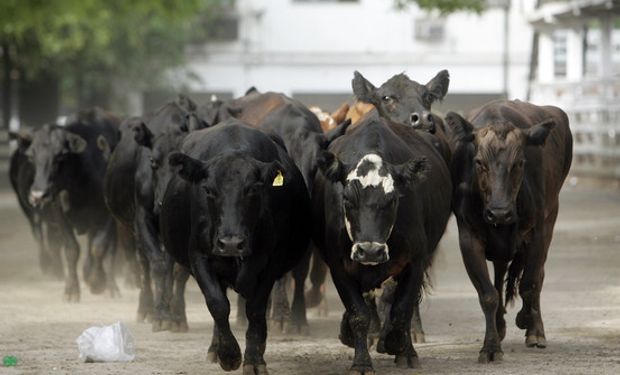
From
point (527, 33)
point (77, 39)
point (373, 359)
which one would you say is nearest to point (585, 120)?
point (77, 39)

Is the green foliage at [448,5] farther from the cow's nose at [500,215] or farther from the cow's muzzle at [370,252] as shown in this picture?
the cow's muzzle at [370,252]

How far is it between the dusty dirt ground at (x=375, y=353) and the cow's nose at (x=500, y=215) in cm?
98

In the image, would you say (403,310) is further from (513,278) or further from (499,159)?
(513,278)

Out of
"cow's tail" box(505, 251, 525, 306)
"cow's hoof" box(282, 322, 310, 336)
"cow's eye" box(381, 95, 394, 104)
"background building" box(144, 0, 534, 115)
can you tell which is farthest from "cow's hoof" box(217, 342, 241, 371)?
"background building" box(144, 0, 534, 115)

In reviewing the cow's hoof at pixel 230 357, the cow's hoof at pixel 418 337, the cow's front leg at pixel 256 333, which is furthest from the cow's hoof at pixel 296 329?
the cow's hoof at pixel 230 357

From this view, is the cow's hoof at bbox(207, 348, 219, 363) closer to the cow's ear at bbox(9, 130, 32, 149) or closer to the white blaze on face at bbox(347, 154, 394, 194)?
the white blaze on face at bbox(347, 154, 394, 194)

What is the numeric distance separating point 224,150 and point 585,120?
Answer: 24.4 m

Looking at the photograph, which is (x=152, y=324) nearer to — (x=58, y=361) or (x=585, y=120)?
(x=58, y=361)

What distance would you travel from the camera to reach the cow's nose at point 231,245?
10.7 m

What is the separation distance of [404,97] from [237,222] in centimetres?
333

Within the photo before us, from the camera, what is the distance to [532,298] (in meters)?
12.5

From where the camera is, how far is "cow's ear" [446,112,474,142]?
40.5 feet

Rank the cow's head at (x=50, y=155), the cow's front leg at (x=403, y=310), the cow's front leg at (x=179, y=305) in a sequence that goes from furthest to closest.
→ the cow's head at (x=50, y=155) < the cow's front leg at (x=179, y=305) < the cow's front leg at (x=403, y=310)

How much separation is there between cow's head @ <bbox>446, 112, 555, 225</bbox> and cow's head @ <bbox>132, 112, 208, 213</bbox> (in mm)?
3025
